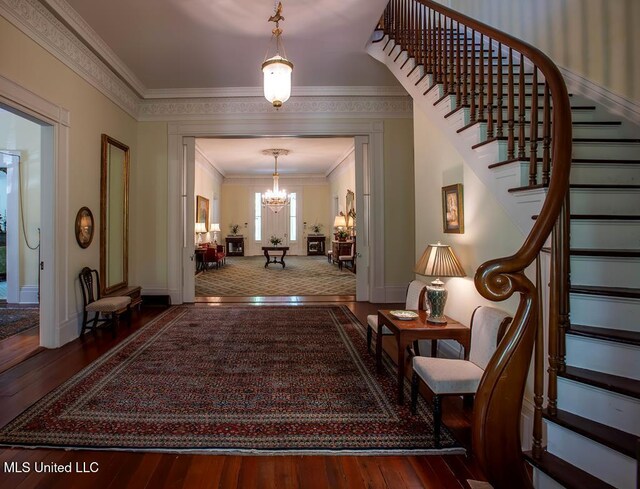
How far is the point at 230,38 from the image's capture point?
14.0ft

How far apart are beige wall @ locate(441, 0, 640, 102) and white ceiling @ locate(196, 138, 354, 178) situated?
511 cm

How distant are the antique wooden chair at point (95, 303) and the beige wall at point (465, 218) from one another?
3.63m

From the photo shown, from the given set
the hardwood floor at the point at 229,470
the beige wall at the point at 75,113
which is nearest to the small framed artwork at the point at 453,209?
the hardwood floor at the point at 229,470

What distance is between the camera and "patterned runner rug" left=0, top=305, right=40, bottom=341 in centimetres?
427

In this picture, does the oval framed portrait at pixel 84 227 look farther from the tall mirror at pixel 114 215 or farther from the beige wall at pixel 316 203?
the beige wall at pixel 316 203

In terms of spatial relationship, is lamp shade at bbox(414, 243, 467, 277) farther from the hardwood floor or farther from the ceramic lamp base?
the hardwood floor

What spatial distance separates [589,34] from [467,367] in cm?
328

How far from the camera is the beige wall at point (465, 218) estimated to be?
8.08 feet

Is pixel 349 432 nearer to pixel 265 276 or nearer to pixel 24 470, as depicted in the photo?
pixel 24 470

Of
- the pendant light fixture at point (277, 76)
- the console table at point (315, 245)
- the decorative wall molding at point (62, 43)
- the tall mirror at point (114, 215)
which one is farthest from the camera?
the console table at point (315, 245)

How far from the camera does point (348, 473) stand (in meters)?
1.85

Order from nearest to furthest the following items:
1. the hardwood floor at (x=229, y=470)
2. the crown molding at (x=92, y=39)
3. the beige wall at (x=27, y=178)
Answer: the hardwood floor at (x=229, y=470)
the crown molding at (x=92, y=39)
the beige wall at (x=27, y=178)

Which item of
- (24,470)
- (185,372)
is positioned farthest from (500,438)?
(185,372)

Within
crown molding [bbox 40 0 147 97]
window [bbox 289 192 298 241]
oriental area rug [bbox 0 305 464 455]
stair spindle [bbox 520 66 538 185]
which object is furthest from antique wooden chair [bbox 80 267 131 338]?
window [bbox 289 192 298 241]
